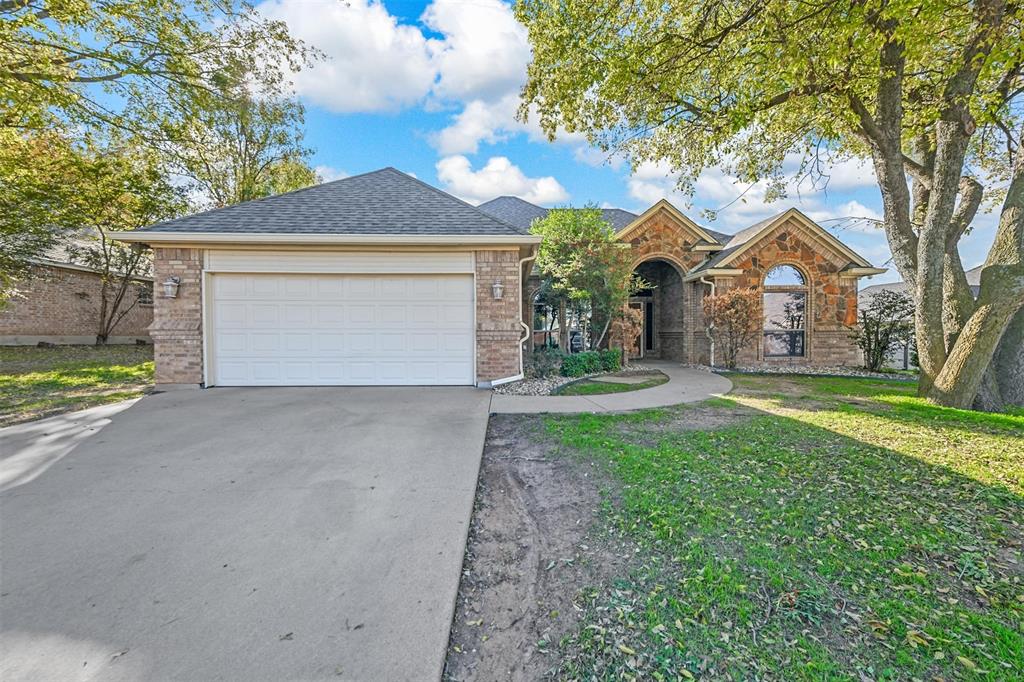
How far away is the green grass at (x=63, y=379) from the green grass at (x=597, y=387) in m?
7.79

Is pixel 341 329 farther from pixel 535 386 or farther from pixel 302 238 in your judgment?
pixel 535 386

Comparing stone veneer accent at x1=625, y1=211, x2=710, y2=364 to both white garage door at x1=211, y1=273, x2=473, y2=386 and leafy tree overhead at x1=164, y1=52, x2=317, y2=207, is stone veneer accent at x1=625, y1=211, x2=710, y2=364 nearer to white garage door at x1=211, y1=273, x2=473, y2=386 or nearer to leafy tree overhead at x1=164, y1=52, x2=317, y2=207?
white garage door at x1=211, y1=273, x2=473, y2=386

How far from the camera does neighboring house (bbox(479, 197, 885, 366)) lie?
1221 cm

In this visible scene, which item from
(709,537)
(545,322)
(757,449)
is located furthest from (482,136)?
(709,537)

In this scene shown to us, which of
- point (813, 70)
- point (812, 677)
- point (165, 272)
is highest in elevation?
point (813, 70)

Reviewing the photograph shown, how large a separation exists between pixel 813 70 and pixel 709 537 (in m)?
7.79

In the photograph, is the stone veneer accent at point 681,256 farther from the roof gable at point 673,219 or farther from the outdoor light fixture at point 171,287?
the outdoor light fixture at point 171,287

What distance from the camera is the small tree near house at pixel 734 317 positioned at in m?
11.0

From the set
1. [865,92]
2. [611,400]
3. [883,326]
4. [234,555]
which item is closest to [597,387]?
[611,400]

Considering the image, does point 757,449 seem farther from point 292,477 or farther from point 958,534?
point 292,477

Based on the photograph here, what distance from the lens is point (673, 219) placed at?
13219 millimetres

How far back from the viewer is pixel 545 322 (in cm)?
1441

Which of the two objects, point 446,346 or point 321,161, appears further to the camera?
point 321,161

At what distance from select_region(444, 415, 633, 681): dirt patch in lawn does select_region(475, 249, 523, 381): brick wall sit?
381 cm
